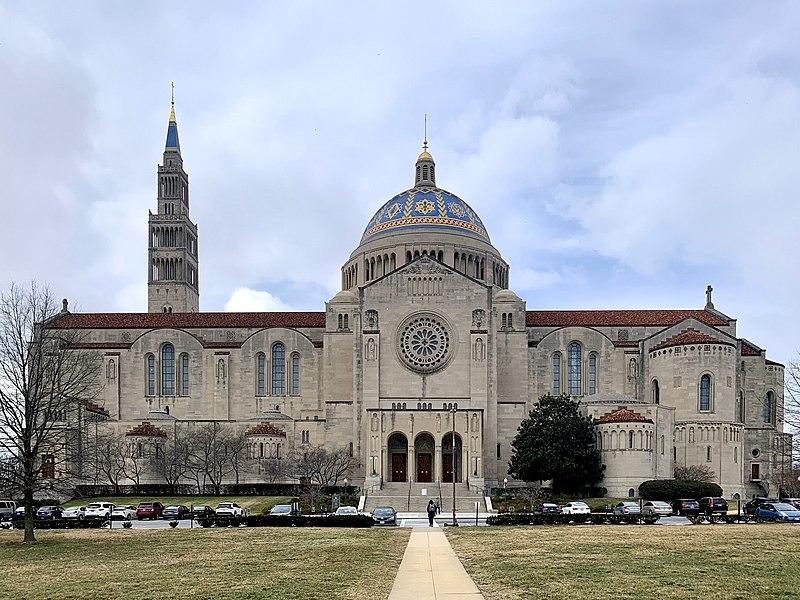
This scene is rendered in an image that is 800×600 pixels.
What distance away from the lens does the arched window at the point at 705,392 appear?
7844cm

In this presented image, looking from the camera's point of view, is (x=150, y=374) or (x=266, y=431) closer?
(x=266, y=431)

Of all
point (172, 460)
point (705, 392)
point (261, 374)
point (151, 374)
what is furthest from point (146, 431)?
point (705, 392)

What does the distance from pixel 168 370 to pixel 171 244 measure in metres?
28.4

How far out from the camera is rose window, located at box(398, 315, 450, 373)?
83.7 m

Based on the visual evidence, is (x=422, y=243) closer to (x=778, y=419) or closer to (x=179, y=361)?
(x=179, y=361)

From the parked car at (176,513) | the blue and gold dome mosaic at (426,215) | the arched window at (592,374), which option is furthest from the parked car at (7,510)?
the arched window at (592,374)

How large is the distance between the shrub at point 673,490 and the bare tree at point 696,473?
16.0ft

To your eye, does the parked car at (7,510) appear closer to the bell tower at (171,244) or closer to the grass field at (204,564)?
the grass field at (204,564)

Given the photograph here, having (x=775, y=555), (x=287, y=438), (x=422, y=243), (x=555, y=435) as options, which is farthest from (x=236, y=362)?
(x=775, y=555)

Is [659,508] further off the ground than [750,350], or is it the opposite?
[750,350]

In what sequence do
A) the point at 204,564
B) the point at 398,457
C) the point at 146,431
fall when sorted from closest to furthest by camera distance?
1. the point at 204,564
2. the point at 398,457
3. the point at 146,431

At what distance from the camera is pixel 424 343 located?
83938mm

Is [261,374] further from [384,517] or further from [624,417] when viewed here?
[384,517]

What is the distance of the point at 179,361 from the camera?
90.6 meters
